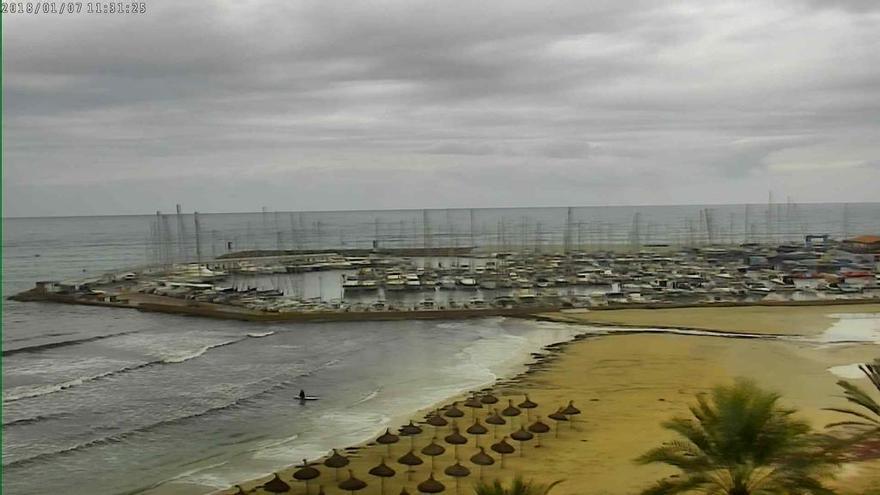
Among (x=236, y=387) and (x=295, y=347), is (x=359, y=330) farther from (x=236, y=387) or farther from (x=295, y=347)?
(x=236, y=387)

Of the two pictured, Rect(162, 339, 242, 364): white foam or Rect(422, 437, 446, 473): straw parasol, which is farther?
Rect(162, 339, 242, 364): white foam

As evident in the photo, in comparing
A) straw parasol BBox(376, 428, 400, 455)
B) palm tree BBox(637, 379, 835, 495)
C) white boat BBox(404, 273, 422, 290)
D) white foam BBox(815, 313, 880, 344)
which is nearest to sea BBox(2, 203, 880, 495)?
straw parasol BBox(376, 428, 400, 455)

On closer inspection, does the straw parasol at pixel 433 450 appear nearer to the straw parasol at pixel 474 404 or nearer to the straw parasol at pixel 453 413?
the straw parasol at pixel 453 413

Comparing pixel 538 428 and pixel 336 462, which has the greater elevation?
pixel 336 462

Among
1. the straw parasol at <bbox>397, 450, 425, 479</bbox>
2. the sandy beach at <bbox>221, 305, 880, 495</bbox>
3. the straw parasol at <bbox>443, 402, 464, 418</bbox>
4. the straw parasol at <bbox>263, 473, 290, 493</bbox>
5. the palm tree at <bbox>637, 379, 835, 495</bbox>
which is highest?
the palm tree at <bbox>637, 379, 835, 495</bbox>

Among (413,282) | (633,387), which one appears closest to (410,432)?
(633,387)

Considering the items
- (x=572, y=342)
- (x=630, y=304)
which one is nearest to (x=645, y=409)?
(x=572, y=342)

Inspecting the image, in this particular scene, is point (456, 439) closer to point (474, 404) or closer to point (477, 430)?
point (477, 430)

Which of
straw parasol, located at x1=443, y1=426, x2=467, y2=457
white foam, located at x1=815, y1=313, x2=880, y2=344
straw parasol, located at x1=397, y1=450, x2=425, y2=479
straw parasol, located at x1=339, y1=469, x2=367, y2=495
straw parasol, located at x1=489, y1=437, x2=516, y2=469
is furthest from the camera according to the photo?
white foam, located at x1=815, y1=313, x2=880, y2=344

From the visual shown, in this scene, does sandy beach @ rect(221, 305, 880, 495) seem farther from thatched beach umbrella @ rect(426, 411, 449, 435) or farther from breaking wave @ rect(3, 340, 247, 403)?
breaking wave @ rect(3, 340, 247, 403)

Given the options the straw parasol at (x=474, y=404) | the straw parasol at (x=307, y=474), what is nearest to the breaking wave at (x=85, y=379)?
the straw parasol at (x=307, y=474)
